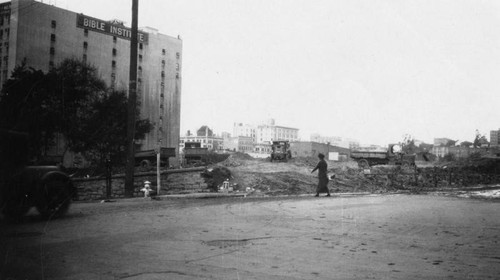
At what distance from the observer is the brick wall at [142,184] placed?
28.1 metres

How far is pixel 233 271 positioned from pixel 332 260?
4.19ft

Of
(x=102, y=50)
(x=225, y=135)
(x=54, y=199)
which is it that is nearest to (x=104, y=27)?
(x=102, y=50)

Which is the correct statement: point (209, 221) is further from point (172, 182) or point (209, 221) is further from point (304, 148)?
point (304, 148)

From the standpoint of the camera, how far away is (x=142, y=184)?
3152 cm

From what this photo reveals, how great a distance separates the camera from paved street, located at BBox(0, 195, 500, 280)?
4496mm

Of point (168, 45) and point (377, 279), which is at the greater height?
point (168, 45)

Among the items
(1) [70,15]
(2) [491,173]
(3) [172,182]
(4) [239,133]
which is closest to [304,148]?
(2) [491,173]

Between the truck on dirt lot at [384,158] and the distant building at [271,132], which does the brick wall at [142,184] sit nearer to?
the truck on dirt lot at [384,158]

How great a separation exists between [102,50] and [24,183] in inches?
3082

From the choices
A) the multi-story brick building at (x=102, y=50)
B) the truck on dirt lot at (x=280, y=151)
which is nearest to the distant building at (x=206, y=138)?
the multi-story brick building at (x=102, y=50)

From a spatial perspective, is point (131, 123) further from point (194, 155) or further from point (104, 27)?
point (104, 27)

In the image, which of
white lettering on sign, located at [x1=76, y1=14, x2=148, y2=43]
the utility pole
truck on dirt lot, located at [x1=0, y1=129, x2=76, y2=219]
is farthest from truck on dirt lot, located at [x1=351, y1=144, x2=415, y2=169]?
white lettering on sign, located at [x1=76, y1=14, x2=148, y2=43]

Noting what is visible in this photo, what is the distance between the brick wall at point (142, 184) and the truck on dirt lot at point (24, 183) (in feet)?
57.4

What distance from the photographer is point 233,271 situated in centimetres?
450
